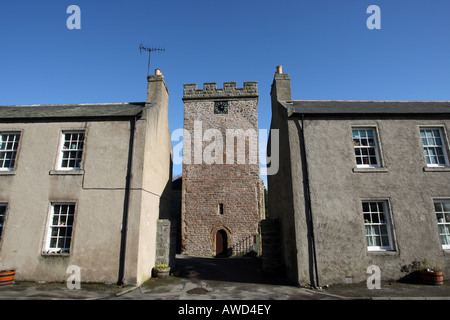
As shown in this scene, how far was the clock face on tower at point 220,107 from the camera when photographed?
21.5 m

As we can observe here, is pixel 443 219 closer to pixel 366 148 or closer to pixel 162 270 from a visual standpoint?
pixel 366 148

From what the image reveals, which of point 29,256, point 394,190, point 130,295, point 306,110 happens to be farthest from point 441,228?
point 29,256

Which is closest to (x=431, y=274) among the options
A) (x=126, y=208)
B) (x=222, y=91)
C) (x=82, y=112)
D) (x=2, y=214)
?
(x=126, y=208)

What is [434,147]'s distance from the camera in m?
10.3

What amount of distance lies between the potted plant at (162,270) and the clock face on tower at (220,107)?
13989mm

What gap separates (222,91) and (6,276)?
60.2 ft

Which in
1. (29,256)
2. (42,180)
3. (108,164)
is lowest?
(29,256)

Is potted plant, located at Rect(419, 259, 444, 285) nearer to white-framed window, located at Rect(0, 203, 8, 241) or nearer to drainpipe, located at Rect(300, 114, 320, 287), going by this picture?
drainpipe, located at Rect(300, 114, 320, 287)

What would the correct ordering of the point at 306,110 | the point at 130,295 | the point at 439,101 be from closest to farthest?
1. the point at 130,295
2. the point at 306,110
3. the point at 439,101

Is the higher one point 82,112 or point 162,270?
point 82,112

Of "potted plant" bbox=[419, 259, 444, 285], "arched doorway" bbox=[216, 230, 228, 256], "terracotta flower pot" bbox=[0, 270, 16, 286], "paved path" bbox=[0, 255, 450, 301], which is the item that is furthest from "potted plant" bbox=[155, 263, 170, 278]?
"potted plant" bbox=[419, 259, 444, 285]

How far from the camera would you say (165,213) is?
1366cm
